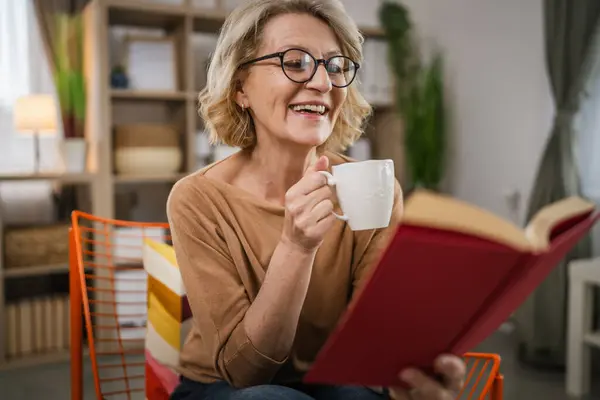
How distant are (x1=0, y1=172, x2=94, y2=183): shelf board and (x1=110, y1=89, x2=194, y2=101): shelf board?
1.39 ft

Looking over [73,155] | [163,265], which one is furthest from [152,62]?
[163,265]

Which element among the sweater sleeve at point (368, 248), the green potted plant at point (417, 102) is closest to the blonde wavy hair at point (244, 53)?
the sweater sleeve at point (368, 248)

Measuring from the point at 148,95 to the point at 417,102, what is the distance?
1.57 metres

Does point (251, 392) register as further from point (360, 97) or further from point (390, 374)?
point (360, 97)

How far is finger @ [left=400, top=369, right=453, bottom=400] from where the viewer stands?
65 centimetres

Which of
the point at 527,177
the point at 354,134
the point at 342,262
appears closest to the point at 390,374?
the point at 342,262

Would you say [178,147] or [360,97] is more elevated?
[360,97]

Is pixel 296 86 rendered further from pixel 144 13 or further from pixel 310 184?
pixel 144 13

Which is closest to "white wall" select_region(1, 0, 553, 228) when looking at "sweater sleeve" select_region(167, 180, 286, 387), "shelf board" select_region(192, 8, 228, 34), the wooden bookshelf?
"shelf board" select_region(192, 8, 228, 34)

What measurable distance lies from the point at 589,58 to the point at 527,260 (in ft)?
7.92

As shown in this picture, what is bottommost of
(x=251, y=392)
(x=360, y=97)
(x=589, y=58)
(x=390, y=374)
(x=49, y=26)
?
(x=251, y=392)

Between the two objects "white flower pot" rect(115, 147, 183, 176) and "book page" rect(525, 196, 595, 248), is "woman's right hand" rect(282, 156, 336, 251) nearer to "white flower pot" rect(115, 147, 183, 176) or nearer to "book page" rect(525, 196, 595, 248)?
"book page" rect(525, 196, 595, 248)

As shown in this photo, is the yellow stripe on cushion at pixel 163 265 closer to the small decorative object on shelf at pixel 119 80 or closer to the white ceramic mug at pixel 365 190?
the white ceramic mug at pixel 365 190

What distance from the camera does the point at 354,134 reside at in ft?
4.25
